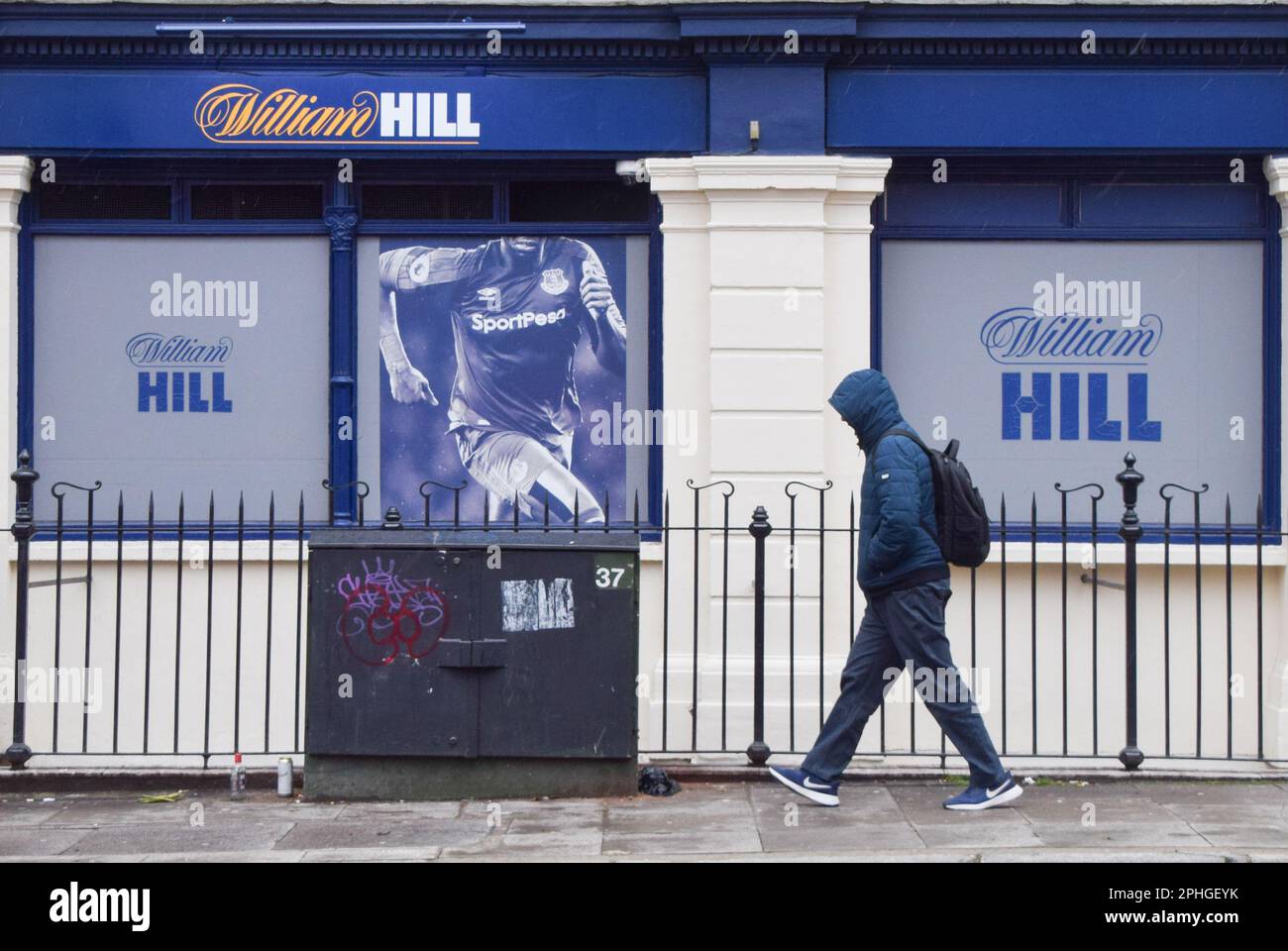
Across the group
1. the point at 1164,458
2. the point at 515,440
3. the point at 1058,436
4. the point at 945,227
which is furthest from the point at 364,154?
the point at 1164,458

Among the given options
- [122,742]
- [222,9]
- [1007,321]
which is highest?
[222,9]

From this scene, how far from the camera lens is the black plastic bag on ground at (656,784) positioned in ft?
26.2

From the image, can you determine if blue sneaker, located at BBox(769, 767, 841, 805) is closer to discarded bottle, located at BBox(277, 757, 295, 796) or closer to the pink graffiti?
the pink graffiti

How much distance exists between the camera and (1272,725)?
966 cm

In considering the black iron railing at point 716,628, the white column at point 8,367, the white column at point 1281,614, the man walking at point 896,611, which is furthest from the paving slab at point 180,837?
the white column at point 1281,614

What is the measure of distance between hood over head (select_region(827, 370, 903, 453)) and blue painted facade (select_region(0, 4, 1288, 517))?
2749 millimetres

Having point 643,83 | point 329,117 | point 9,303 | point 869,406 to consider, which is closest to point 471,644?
point 869,406

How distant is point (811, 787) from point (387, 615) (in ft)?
7.29

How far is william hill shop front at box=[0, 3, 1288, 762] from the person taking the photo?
383 inches

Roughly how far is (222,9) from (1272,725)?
781 cm

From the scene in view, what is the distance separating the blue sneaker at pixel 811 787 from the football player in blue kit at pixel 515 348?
114 inches

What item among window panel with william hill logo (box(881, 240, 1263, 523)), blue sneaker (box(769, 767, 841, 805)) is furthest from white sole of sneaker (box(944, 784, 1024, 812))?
window panel with william hill logo (box(881, 240, 1263, 523))
